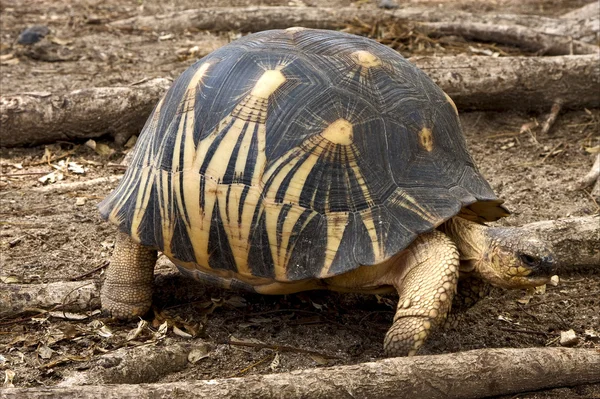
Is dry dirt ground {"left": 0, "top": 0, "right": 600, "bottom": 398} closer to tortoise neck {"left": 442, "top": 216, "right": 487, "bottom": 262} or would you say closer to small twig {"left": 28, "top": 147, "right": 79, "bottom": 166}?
small twig {"left": 28, "top": 147, "right": 79, "bottom": 166}

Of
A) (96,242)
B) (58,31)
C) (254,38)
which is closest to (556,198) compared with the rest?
(254,38)

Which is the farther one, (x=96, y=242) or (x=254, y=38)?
(x=96, y=242)

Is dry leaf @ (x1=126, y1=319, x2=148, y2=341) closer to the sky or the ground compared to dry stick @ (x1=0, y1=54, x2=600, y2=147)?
closer to the ground

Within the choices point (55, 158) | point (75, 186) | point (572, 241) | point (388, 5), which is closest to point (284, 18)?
point (388, 5)

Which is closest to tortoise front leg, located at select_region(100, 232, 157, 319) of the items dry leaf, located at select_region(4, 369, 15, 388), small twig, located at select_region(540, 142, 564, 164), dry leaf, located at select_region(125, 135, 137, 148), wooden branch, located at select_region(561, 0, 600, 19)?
dry leaf, located at select_region(4, 369, 15, 388)

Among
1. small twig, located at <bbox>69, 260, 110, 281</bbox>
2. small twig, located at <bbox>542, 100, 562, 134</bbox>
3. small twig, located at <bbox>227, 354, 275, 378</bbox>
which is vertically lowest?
small twig, located at <bbox>227, 354, 275, 378</bbox>

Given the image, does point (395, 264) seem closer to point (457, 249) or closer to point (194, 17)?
point (457, 249)

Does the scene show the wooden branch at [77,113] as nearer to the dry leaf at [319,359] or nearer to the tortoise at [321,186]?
the tortoise at [321,186]
